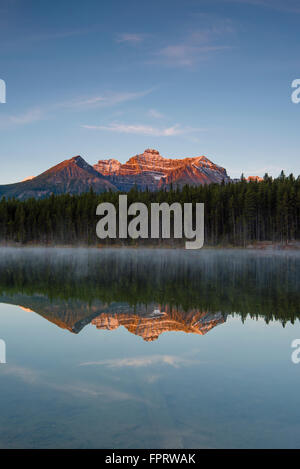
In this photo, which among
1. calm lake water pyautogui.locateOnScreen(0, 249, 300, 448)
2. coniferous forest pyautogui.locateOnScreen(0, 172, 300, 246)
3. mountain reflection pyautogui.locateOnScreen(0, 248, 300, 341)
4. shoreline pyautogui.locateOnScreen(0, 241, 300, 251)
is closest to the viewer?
calm lake water pyautogui.locateOnScreen(0, 249, 300, 448)

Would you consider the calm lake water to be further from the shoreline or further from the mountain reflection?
the shoreline

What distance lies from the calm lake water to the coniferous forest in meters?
87.9

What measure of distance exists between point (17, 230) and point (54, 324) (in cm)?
11891

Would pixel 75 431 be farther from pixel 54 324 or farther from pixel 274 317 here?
pixel 274 317

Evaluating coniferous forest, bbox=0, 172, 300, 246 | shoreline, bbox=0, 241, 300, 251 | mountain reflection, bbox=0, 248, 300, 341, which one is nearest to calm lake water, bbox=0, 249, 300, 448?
mountain reflection, bbox=0, 248, 300, 341

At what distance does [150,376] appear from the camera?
379 inches

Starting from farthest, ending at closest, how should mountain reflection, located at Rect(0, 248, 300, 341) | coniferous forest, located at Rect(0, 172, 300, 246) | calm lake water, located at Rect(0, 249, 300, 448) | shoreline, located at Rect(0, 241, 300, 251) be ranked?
1. coniferous forest, located at Rect(0, 172, 300, 246)
2. shoreline, located at Rect(0, 241, 300, 251)
3. mountain reflection, located at Rect(0, 248, 300, 341)
4. calm lake water, located at Rect(0, 249, 300, 448)

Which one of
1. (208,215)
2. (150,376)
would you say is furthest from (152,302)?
(208,215)

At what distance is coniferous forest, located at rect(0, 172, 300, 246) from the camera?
104312 millimetres

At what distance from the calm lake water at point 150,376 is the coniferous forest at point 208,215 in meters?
87.9

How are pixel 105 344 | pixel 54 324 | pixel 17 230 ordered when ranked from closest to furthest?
pixel 105 344
pixel 54 324
pixel 17 230

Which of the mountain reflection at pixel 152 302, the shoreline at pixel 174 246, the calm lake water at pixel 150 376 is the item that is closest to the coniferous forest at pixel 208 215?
the shoreline at pixel 174 246
